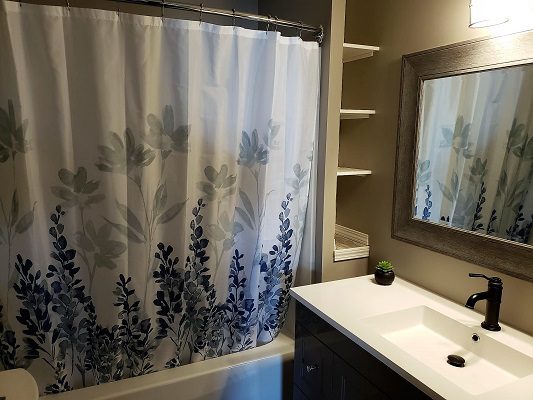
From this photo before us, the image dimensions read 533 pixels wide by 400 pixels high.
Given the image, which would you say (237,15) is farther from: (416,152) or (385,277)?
(385,277)

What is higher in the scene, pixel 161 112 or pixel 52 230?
pixel 161 112

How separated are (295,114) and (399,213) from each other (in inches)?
27.1

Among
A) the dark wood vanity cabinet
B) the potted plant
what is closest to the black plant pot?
the potted plant

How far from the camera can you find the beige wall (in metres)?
1.43

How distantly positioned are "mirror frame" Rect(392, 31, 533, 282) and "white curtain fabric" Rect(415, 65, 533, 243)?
1.1 inches

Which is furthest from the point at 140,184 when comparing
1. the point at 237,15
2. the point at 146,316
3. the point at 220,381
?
the point at 220,381

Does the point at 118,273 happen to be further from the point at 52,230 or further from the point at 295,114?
the point at 295,114

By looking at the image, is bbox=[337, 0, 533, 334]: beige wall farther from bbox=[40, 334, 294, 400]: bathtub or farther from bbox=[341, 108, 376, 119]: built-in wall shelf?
bbox=[40, 334, 294, 400]: bathtub

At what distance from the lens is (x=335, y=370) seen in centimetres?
140

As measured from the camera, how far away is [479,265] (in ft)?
4.65

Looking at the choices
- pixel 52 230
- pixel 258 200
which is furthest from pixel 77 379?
pixel 258 200

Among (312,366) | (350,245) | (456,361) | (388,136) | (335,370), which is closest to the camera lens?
(456,361)

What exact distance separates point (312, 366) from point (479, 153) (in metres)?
1.09

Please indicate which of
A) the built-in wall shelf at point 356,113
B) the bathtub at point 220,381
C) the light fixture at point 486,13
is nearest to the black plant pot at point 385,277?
the bathtub at point 220,381
